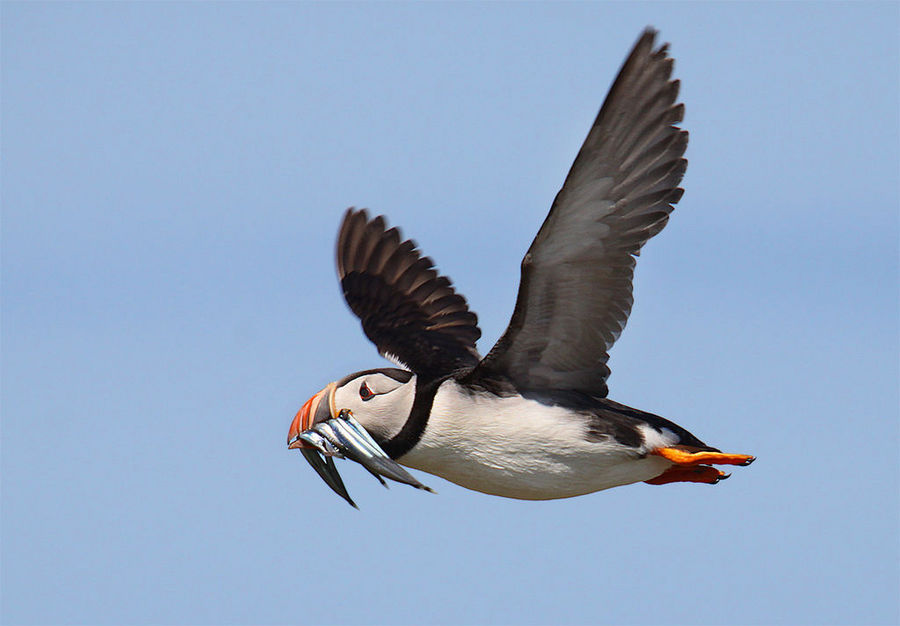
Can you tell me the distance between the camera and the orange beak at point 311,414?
7.84 m

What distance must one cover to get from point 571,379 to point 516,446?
56 cm

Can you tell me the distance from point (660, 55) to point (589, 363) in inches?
80.3

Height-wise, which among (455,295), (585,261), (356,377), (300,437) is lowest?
(300,437)

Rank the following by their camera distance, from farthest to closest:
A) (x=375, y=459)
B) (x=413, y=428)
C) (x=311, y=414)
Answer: (x=311, y=414) → (x=413, y=428) → (x=375, y=459)

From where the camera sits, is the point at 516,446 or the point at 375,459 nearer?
the point at 375,459

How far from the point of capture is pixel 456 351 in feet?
30.3

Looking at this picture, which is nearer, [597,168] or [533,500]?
[597,168]

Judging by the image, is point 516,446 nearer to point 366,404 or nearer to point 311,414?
point 366,404

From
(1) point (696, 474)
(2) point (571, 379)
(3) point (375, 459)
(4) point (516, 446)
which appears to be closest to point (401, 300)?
(2) point (571, 379)

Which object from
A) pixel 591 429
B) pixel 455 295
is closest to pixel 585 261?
pixel 591 429

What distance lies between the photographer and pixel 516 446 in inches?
301

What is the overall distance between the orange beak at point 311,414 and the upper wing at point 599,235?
95cm

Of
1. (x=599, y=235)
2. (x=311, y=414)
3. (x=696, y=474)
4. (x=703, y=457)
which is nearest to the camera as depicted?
(x=599, y=235)

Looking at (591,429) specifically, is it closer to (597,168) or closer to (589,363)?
(589,363)
